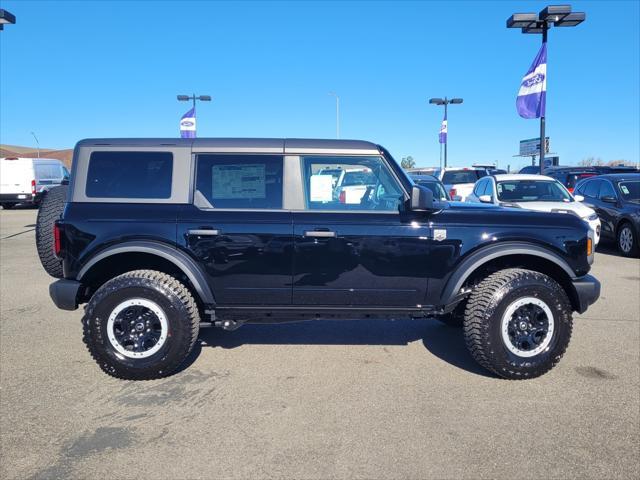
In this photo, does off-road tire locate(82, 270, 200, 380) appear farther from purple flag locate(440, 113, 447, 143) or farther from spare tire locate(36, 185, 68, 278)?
purple flag locate(440, 113, 447, 143)

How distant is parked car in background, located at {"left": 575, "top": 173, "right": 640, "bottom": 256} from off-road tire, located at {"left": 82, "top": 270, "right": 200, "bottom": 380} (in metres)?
8.96

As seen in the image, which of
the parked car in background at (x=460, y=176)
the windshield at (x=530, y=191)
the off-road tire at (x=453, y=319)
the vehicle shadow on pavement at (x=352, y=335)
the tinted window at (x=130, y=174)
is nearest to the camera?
the tinted window at (x=130, y=174)

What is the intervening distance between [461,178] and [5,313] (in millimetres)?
14879

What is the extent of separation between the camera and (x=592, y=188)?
11141mm

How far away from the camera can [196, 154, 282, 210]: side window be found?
3969 millimetres

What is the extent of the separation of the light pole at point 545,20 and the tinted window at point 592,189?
302 centimetres

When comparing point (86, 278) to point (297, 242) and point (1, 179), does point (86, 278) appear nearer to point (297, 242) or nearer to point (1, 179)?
point (297, 242)

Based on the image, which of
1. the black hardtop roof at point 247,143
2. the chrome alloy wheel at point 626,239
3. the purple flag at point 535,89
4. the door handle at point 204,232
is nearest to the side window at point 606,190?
the chrome alloy wheel at point 626,239

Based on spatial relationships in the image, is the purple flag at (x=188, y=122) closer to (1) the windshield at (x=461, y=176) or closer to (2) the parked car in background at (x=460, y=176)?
(2) the parked car in background at (x=460, y=176)

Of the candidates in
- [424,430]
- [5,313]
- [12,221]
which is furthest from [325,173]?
[12,221]

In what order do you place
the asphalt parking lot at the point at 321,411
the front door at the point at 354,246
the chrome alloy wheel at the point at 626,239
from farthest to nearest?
the chrome alloy wheel at the point at 626,239, the front door at the point at 354,246, the asphalt parking lot at the point at 321,411

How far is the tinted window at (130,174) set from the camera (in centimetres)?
396

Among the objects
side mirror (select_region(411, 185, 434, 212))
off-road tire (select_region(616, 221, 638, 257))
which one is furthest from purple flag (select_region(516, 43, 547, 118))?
side mirror (select_region(411, 185, 434, 212))

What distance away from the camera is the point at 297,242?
3.83m
